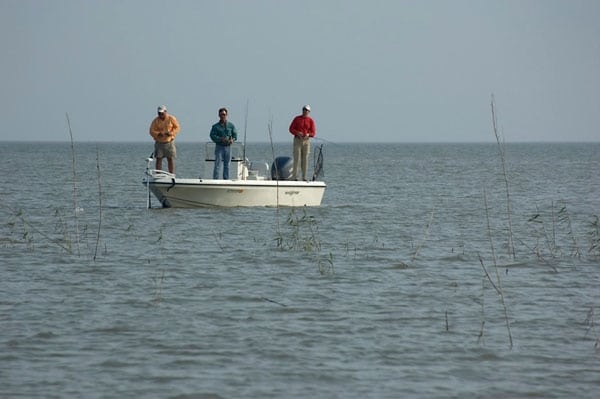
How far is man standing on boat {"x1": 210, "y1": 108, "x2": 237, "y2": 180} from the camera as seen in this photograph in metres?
21.3

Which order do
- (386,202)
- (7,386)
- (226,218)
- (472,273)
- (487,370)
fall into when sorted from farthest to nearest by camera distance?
(386,202)
(226,218)
(472,273)
(487,370)
(7,386)

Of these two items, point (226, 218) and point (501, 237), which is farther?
point (226, 218)

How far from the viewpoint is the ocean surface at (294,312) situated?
8.46m

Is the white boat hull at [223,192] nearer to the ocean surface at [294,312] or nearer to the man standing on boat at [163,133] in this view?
the man standing on boat at [163,133]

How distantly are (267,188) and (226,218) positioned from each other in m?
1.49

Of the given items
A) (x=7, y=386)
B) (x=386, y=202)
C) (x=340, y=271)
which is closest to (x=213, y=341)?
(x=7, y=386)

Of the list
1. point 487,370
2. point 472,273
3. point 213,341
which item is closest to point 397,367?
point 487,370

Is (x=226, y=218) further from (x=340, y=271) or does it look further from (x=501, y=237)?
(x=340, y=271)

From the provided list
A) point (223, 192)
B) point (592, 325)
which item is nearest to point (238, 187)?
point (223, 192)

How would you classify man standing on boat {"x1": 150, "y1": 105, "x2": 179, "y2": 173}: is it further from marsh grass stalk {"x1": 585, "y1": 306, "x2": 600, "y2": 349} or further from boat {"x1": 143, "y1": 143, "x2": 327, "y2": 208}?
marsh grass stalk {"x1": 585, "y1": 306, "x2": 600, "y2": 349}

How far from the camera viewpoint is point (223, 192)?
21.5 meters

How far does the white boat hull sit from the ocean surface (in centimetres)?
124

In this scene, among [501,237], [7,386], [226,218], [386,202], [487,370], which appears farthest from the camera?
[386,202]

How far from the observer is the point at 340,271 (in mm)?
Answer: 13938
